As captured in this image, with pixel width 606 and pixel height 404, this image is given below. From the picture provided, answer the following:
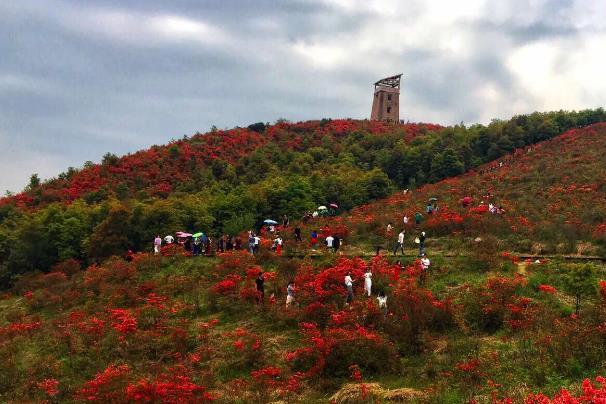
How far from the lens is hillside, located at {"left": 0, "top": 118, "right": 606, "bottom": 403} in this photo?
37.8 feet

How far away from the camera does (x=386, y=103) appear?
80438 millimetres

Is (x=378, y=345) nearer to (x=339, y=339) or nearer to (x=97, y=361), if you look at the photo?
(x=339, y=339)

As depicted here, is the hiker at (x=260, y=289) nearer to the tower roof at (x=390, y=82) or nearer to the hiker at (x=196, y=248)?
the hiker at (x=196, y=248)

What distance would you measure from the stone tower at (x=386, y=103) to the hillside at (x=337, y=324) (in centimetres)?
5256

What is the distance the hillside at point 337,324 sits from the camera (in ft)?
37.8

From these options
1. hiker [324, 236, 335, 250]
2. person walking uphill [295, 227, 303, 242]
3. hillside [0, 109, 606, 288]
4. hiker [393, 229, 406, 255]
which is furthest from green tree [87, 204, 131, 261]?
hiker [393, 229, 406, 255]

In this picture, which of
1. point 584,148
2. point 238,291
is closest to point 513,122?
point 584,148

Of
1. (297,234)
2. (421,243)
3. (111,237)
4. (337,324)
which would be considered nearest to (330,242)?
(297,234)

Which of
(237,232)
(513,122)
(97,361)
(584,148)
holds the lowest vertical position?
(97,361)

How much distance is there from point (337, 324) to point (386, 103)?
69.2 meters

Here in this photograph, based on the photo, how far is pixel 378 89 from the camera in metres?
79.9

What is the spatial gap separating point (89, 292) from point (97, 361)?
807 cm

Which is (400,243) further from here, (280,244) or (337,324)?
(337,324)

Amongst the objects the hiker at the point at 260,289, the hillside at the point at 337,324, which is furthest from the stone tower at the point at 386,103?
the hiker at the point at 260,289
